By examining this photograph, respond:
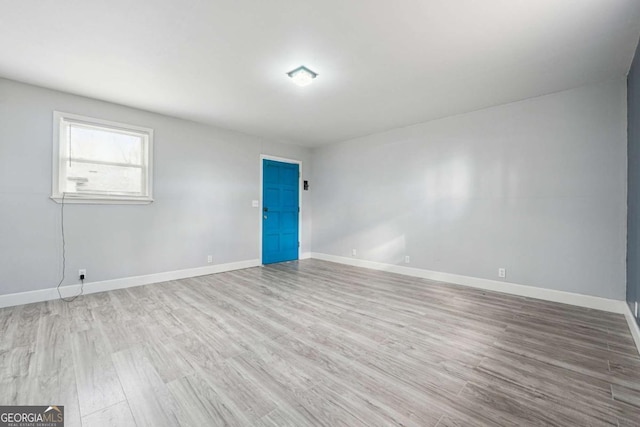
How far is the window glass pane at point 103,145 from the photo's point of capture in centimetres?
363

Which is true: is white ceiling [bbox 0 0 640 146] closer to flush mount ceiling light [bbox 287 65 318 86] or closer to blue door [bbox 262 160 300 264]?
flush mount ceiling light [bbox 287 65 318 86]

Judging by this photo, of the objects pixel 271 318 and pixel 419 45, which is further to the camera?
pixel 271 318

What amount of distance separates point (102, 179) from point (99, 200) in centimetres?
32

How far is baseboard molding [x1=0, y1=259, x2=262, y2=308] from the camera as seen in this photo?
3.22 meters

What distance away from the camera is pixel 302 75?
2906 millimetres

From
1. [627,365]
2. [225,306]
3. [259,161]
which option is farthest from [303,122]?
[627,365]

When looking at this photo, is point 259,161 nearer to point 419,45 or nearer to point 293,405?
point 419,45

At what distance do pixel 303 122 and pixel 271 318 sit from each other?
3.27m

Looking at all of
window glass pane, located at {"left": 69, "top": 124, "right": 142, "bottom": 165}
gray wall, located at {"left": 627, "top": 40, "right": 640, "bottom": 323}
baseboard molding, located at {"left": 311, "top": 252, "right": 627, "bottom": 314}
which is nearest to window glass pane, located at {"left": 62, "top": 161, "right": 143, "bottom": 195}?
window glass pane, located at {"left": 69, "top": 124, "right": 142, "bottom": 165}

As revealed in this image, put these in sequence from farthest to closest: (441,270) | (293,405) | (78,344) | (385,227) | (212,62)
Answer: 1. (385,227)
2. (441,270)
3. (212,62)
4. (78,344)
5. (293,405)

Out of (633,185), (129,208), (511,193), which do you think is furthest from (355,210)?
(129,208)

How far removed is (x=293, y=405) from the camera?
161cm

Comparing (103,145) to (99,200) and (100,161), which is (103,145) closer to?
(100,161)

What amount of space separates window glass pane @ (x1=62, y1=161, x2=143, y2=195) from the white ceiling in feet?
3.16
